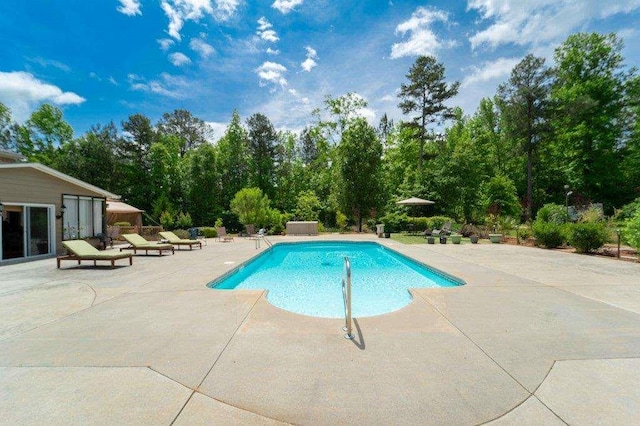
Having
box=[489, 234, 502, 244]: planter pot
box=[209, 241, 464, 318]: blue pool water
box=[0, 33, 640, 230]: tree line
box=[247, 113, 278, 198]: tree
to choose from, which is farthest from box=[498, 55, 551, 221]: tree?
box=[247, 113, 278, 198]: tree

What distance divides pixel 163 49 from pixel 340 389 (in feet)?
63.3

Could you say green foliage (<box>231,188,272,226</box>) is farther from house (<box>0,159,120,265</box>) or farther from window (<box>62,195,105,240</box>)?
house (<box>0,159,120,265</box>)

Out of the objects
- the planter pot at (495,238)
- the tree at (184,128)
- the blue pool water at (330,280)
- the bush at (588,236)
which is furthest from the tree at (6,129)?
the bush at (588,236)

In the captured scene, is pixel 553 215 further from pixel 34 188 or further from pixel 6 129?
pixel 6 129

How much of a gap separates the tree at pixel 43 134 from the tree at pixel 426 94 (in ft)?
115

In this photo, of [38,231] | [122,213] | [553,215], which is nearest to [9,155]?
[38,231]

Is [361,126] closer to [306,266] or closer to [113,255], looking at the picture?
[306,266]

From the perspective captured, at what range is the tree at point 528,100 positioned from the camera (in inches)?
979

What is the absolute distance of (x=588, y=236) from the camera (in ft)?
35.3

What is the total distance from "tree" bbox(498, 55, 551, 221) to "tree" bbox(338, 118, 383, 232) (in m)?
13.2

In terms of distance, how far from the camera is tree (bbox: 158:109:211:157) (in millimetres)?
34625

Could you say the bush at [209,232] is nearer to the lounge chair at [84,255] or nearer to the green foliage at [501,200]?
the lounge chair at [84,255]

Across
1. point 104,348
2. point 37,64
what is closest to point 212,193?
point 37,64

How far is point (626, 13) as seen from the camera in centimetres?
1770
